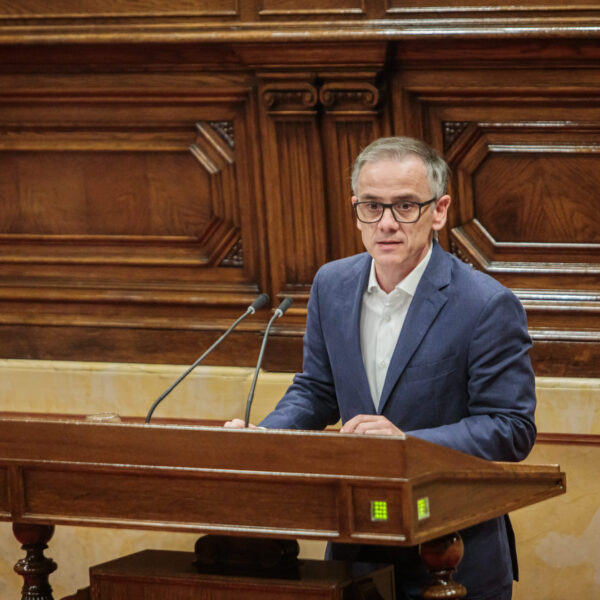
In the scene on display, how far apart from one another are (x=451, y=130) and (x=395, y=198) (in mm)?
1462

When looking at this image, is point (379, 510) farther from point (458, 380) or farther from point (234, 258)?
point (234, 258)

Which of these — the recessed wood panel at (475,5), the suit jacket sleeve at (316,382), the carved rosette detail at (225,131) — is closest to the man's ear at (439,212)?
the suit jacket sleeve at (316,382)

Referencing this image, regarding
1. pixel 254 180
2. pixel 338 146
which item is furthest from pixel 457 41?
pixel 254 180

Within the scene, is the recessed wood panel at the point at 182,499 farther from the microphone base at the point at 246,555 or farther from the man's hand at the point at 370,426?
the man's hand at the point at 370,426

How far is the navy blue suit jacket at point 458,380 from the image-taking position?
2.75m

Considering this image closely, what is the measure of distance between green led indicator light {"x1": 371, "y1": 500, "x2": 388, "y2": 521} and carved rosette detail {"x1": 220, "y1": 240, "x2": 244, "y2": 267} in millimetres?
2465

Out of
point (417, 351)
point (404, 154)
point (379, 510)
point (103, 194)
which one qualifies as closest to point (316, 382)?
point (417, 351)

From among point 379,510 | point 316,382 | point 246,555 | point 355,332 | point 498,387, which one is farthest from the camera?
point 316,382

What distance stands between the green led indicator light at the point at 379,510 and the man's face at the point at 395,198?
0.79 meters

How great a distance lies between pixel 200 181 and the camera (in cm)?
466

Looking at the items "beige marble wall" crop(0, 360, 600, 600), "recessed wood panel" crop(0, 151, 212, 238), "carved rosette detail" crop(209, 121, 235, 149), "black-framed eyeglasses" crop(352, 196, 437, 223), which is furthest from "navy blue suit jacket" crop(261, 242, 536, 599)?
"recessed wood panel" crop(0, 151, 212, 238)

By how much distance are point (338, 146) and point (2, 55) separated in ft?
4.54

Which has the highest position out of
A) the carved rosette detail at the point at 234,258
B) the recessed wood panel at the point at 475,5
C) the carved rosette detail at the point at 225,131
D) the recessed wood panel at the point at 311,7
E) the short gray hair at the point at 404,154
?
the recessed wood panel at the point at 311,7

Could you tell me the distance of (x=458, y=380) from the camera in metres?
2.84
